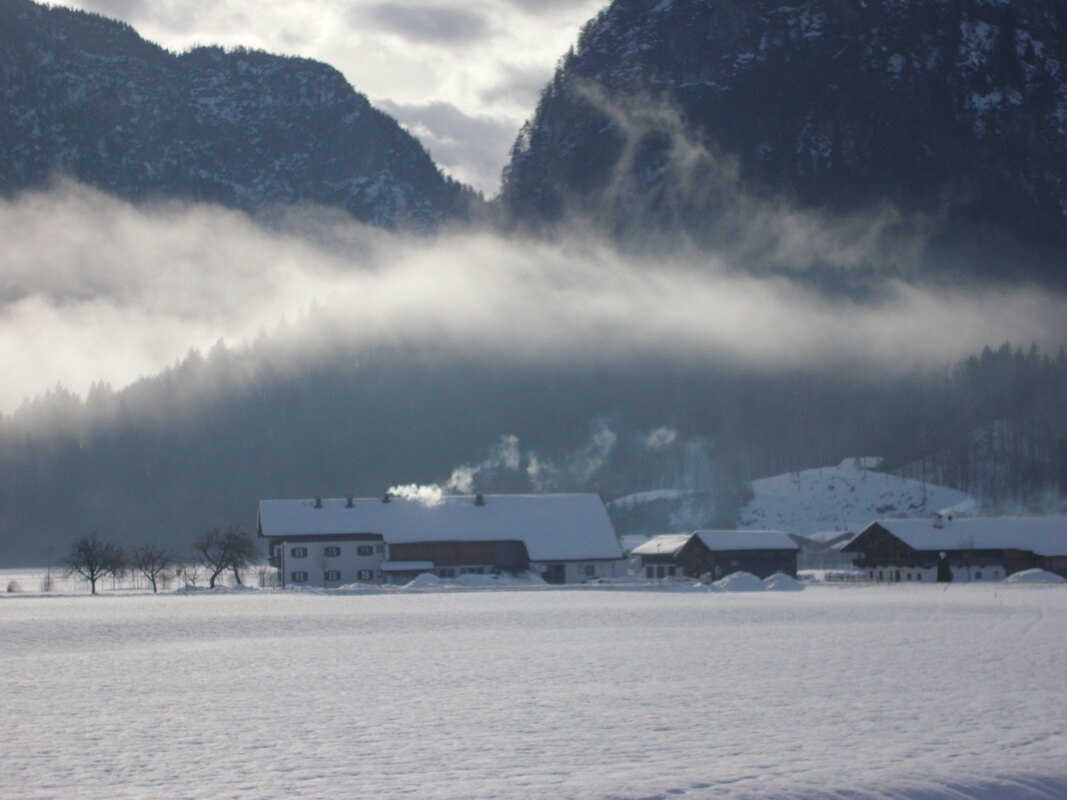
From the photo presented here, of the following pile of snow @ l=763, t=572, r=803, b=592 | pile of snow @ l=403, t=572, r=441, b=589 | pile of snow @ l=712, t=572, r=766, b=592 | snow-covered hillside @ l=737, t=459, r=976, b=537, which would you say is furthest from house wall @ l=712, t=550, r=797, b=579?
snow-covered hillside @ l=737, t=459, r=976, b=537

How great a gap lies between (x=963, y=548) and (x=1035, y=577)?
365 inches

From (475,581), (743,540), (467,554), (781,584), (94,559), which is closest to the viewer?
(781,584)

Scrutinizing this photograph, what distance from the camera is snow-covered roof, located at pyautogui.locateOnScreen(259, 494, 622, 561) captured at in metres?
93.8

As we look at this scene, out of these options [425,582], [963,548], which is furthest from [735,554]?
[425,582]

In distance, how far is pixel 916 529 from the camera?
97.4 m

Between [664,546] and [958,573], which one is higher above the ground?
[664,546]

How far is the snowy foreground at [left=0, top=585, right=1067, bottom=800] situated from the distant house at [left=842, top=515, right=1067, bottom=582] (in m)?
50.5

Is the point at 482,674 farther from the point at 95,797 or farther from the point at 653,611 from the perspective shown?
the point at 653,611

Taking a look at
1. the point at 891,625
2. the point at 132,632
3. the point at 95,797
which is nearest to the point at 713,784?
the point at 95,797

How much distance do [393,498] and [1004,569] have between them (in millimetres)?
50798

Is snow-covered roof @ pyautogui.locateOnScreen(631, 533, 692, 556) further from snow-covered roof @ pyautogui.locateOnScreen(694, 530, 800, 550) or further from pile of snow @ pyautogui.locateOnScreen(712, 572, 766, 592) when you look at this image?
pile of snow @ pyautogui.locateOnScreen(712, 572, 766, 592)

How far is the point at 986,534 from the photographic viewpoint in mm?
96312

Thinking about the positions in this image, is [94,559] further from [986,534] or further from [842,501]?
[842,501]

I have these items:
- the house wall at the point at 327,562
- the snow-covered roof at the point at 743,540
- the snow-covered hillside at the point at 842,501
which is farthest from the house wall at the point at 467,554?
the snow-covered hillside at the point at 842,501
